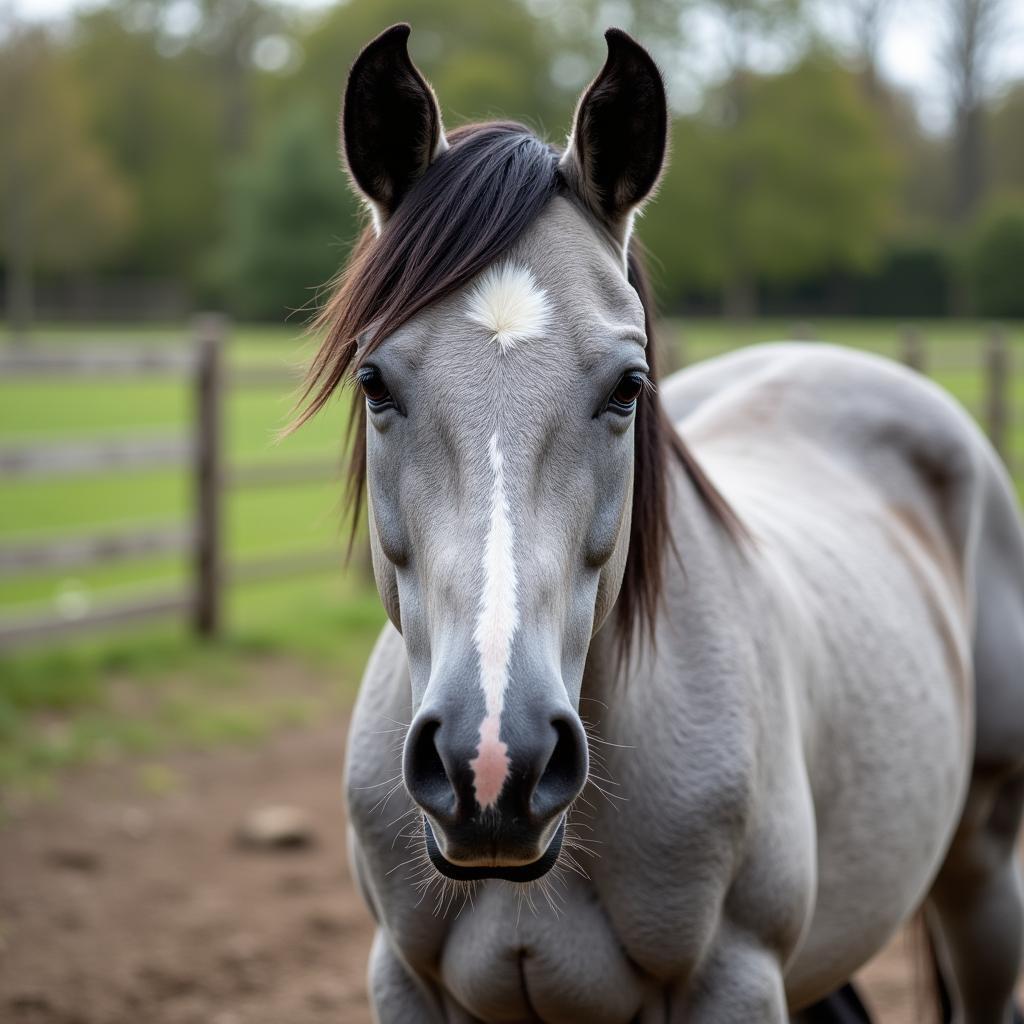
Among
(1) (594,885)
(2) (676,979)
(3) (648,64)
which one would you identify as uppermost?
(3) (648,64)

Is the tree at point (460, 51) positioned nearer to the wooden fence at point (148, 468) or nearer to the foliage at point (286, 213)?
the foliage at point (286, 213)

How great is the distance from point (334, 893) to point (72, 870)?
3.30ft

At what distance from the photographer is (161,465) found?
7.11m

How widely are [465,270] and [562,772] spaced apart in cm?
68

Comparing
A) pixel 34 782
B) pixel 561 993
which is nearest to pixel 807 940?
pixel 561 993

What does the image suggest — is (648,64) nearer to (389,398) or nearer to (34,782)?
(389,398)

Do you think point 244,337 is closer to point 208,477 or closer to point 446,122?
point 446,122

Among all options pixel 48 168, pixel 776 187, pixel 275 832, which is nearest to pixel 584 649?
pixel 275 832

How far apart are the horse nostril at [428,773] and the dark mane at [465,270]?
0.55 metres

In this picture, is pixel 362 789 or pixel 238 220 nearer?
pixel 362 789

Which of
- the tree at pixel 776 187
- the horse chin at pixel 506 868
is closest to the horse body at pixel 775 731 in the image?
the horse chin at pixel 506 868

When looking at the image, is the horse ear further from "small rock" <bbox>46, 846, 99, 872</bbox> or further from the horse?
"small rock" <bbox>46, 846, 99, 872</bbox>

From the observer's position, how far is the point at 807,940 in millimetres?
2188

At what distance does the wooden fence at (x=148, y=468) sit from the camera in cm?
627
